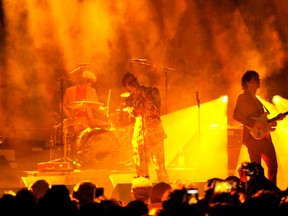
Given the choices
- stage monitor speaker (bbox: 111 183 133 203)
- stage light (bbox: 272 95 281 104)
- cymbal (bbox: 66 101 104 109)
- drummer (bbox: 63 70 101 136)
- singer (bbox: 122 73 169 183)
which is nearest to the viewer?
stage monitor speaker (bbox: 111 183 133 203)

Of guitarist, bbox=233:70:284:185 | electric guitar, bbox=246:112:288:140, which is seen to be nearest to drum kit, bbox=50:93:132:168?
guitarist, bbox=233:70:284:185

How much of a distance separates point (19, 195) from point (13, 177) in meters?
7.74

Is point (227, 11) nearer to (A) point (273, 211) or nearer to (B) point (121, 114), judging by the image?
(B) point (121, 114)

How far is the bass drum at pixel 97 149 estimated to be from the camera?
40.6 feet

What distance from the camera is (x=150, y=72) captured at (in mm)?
Result: 15867

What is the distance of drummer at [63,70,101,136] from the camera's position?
12.3 m

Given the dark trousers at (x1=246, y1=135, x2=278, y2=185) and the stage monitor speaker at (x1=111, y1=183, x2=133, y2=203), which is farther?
the stage monitor speaker at (x1=111, y1=183, x2=133, y2=203)

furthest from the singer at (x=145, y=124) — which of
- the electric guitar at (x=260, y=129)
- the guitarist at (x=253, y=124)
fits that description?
the electric guitar at (x=260, y=129)

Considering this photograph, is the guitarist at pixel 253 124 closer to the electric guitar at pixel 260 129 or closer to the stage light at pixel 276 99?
the electric guitar at pixel 260 129

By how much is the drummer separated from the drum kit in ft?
0.07

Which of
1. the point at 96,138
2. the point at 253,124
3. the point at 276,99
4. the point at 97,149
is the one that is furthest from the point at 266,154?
the point at 276,99

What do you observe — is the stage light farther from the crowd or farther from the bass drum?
the crowd

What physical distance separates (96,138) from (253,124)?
4.31 meters

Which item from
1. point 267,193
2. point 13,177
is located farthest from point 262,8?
point 267,193
